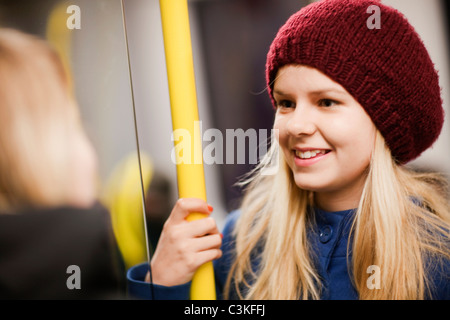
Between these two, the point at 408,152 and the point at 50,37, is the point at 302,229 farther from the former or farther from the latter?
the point at 50,37

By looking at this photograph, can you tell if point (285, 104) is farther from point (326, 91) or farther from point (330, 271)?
point (330, 271)

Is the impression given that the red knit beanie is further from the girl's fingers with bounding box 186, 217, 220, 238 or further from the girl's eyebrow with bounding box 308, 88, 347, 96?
the girl's fingers with bounding box 186, 217, 220, 238

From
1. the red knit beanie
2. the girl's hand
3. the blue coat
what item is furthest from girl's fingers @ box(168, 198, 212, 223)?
the red knit beanie

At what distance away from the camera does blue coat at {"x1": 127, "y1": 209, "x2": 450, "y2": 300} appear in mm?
585

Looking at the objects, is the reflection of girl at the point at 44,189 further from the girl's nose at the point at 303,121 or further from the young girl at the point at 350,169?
the girl's nose at the point at 303,121

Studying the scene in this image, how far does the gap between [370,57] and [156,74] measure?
322 mm

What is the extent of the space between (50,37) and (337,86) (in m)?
0.42

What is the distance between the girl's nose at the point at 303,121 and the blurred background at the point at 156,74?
0.10 meters

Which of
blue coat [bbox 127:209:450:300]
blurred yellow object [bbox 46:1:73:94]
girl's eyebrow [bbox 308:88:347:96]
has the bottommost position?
blue coat [bbox 127:209:450:300]

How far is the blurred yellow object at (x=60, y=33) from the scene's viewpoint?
61 centimetres

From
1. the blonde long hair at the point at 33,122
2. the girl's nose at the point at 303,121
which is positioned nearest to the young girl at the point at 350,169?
the girl's nose at the point at 303,121

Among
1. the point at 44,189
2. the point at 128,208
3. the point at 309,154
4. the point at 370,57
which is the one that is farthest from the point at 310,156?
the point at 44,189

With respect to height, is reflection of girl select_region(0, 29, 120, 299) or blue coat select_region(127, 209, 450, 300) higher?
reflection of girl select_region(0, 29, 120, 299)

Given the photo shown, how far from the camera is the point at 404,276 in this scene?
58 centimetres
